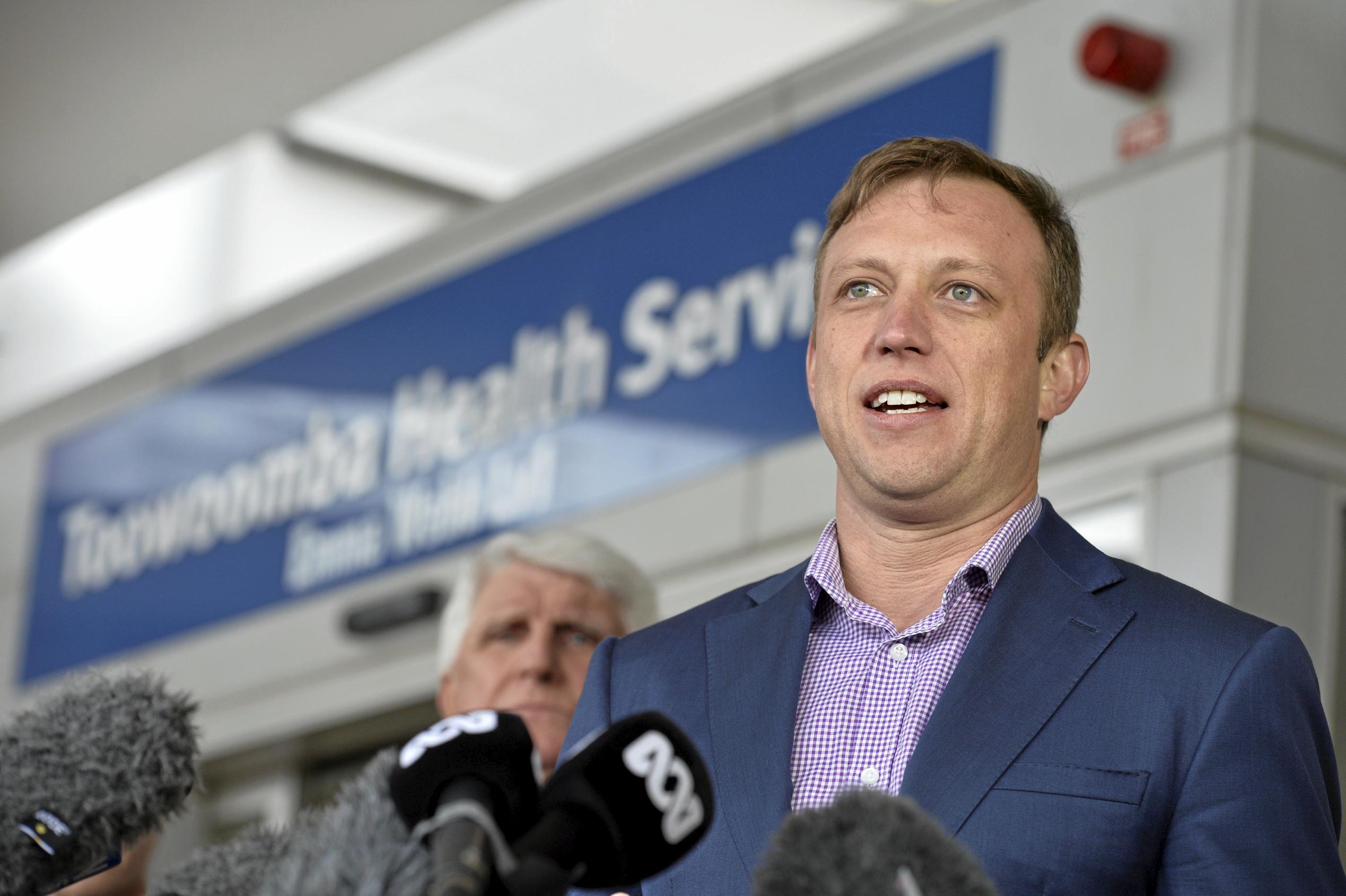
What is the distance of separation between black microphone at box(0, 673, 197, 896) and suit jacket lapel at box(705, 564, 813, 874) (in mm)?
632

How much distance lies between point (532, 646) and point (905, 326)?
1.64m

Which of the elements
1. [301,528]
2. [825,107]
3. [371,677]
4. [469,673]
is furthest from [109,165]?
[469,673]

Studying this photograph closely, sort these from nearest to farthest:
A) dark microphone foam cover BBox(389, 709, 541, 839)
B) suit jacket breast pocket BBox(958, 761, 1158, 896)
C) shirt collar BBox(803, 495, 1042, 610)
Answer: dark microphone foam cover BBox(389, 709, 541, 839) < suit jacket breast pocket BBox(958, 761, 1158, 896) < shirt collar BBox(803, 495, 1042, 610)

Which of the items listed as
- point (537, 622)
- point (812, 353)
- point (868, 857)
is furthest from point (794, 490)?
point (868, 857)

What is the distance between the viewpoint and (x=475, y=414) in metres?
6.58

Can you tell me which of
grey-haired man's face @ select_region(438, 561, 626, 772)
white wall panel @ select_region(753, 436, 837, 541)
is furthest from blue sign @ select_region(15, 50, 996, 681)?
grey-haired man's face @ select_region(438, 561, 626, 772)

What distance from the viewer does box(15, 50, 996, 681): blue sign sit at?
553 centimetres

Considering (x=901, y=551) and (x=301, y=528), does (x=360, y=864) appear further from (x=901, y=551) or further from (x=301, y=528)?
(x=301, y=528)

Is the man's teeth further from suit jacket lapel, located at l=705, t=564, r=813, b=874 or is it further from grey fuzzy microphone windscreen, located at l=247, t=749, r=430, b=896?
grey fuzzy microphone windscreen, located at l=247, t=749, r=430, b=896

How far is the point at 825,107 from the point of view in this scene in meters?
5.54

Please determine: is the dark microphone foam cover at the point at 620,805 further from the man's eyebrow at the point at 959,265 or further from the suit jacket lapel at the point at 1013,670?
the man's eyebrow at the point at 959,265

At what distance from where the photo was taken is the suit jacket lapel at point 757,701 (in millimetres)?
2141

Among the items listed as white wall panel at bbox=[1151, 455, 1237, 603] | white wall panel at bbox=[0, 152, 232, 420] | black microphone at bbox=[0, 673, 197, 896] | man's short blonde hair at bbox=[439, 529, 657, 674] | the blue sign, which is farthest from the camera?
white wall panel at bbox=[0, 152, 232, 420]

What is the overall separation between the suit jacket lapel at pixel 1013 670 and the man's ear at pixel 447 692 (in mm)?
1833
